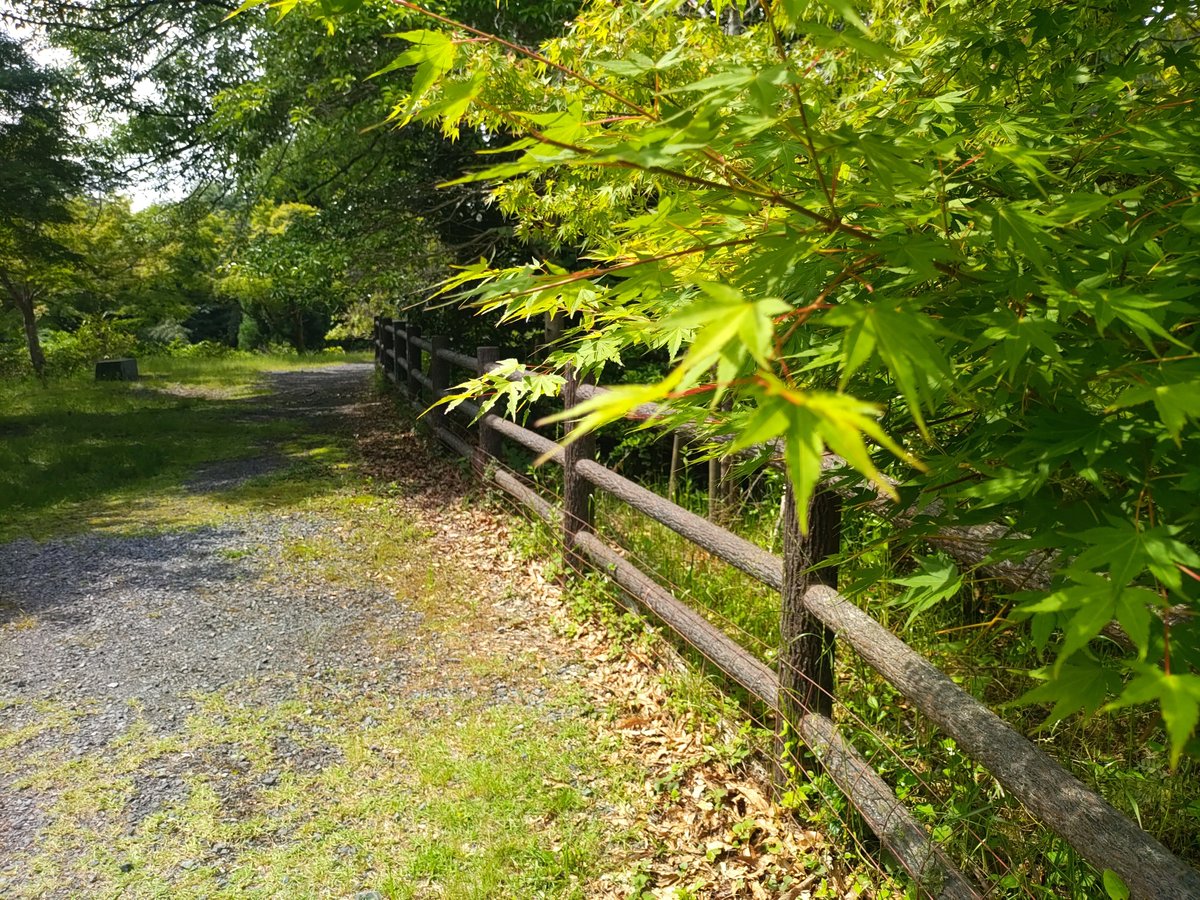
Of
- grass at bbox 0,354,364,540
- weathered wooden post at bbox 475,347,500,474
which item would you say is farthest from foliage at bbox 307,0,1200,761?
grass at bbox 0,354,364,540

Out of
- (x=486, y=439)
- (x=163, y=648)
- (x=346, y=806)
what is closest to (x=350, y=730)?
(x=346, y=806)

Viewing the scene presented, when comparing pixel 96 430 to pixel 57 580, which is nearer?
pixel 57 580

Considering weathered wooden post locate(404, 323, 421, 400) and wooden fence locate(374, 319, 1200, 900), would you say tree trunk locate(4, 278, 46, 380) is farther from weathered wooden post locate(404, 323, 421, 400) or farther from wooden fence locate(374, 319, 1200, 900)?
wooden fence locate(374, 319, 1200, 900)

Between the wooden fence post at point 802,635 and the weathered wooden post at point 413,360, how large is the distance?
8780mm

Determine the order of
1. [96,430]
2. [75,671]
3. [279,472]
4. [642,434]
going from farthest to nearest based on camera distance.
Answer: [96,430] → [279,472] → [642,434] → [75,671]

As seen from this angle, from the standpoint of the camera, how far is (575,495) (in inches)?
207

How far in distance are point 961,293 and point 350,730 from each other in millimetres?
3358

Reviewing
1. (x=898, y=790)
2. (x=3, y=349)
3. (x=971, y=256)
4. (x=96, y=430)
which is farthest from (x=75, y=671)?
(x=3, y=349)

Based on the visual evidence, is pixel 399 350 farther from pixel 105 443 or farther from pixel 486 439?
pixel 486 439

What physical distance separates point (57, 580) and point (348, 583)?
6.99 ft

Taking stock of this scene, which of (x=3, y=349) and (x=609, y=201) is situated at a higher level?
(x=609, y=201)

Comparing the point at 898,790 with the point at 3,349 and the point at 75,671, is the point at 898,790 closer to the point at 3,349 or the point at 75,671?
the point at 75,671

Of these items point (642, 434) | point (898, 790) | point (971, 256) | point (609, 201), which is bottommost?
point (898, 790)

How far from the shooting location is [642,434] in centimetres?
664
